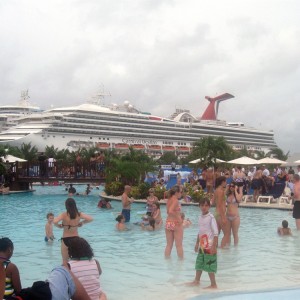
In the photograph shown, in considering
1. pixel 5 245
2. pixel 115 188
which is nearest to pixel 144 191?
pixel 115 188

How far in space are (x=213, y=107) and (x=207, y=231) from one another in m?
120

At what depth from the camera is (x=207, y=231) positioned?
20.2 ft

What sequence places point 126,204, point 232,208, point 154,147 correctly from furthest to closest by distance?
point 154,147
point 126,204
point 232,208

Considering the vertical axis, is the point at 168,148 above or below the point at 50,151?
above

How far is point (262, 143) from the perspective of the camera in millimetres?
102438

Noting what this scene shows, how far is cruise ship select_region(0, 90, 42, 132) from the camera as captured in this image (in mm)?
87731

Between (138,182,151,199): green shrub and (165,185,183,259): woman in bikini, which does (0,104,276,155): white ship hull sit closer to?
(138,182,151,199): green shrub

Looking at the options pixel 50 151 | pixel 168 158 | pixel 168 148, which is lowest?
pixel 168 158

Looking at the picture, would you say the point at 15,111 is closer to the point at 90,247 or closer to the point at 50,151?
the point at 50,151

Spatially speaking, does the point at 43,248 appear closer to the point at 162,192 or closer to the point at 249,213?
the point at 249,213

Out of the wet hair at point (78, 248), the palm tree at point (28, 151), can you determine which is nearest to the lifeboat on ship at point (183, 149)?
the palm tree at point (28, 151)

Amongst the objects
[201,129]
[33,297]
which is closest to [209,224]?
[33,297]

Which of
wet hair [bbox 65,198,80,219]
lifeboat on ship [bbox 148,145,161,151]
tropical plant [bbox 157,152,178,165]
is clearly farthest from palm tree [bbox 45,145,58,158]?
wet hair [bbox 65,198,80,219]

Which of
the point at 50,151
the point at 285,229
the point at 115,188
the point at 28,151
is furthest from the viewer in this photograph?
the point at 50,151
